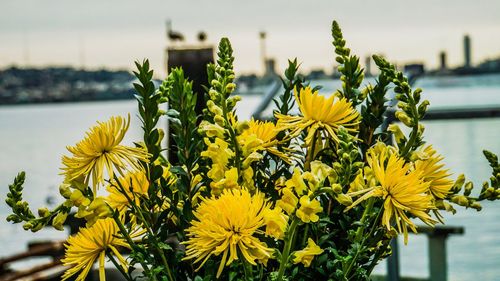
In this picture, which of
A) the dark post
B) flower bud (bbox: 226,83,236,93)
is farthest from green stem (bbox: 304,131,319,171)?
the dark post

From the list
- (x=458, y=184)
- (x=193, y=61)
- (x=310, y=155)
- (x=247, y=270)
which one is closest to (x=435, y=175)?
(x=458, y=184)

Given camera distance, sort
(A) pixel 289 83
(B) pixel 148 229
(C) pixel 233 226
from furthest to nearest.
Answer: (A) pixel 289 83, (B) pixel 148 229, (C) pixel 233 226

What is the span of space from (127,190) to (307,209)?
0.81 feet

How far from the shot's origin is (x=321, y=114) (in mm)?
940

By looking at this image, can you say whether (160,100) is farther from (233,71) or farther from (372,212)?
(372,212)

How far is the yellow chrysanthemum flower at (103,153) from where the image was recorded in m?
0.91

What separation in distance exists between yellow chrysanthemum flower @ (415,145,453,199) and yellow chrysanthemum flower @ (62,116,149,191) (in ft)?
1.01

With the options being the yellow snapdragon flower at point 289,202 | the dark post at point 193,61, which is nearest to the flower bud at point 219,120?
the yellow snapdragon flower at point 289,202

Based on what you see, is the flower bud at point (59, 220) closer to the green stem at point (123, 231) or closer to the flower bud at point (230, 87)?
the green stem at point (123, 231)

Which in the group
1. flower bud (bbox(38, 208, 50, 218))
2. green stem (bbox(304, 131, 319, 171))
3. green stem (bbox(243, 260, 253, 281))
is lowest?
green stem (bbox(243, 260, 253, 281))

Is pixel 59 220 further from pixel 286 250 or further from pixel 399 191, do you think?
pixel 399 191

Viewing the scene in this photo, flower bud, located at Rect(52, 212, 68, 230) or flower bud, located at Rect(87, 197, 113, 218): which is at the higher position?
flower bud, located at Rect(87, 197, 113, 218)

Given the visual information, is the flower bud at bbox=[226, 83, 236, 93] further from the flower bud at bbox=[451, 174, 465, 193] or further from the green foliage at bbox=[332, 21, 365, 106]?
the flower bud at bbox=[451, 174, 465, 193]

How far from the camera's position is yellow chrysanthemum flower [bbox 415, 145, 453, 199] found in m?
0.98
